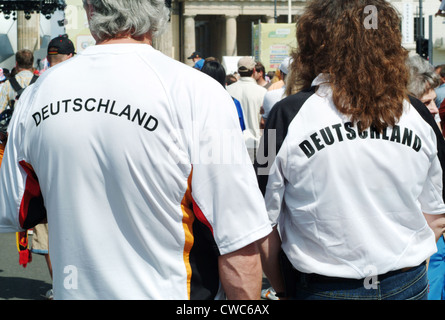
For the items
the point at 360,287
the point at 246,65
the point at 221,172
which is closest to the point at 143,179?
the point at 221,172

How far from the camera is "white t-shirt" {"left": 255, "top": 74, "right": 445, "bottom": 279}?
2424 millimetres

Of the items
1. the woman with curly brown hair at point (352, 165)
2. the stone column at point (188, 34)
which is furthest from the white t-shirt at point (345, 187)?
the stone column at point (188, 34)

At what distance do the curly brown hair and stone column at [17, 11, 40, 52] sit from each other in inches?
826

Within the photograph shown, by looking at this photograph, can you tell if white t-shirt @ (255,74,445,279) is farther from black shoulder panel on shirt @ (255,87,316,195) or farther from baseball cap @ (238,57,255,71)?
baseball cap @ (238,57,255,71)

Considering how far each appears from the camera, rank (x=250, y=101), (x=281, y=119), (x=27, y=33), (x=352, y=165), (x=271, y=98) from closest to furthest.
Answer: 1. (x=352, y=165)
2. (x=281, y=119)
3. (x=271, y=98)
4. (x=250, y=101)
5. (x=27, y=33)

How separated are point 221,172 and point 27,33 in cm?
2270

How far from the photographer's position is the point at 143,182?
211 cm

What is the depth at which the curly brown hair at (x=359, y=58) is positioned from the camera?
8.09 feet

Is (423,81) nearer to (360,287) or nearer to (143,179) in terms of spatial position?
(360,287)

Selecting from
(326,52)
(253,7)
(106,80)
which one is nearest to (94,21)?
(106,80)

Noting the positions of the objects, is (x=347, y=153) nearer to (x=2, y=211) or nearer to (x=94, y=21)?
(x=94, y=21)

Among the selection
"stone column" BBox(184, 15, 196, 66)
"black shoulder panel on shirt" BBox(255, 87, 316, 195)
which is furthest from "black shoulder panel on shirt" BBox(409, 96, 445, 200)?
"stone column" BBox(184, 15, 196, 66)

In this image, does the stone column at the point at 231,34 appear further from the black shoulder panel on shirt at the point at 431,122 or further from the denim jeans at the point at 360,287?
the denim jeans at the point at 360,287

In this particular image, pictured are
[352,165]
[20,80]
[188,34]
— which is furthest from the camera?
[188,34]
